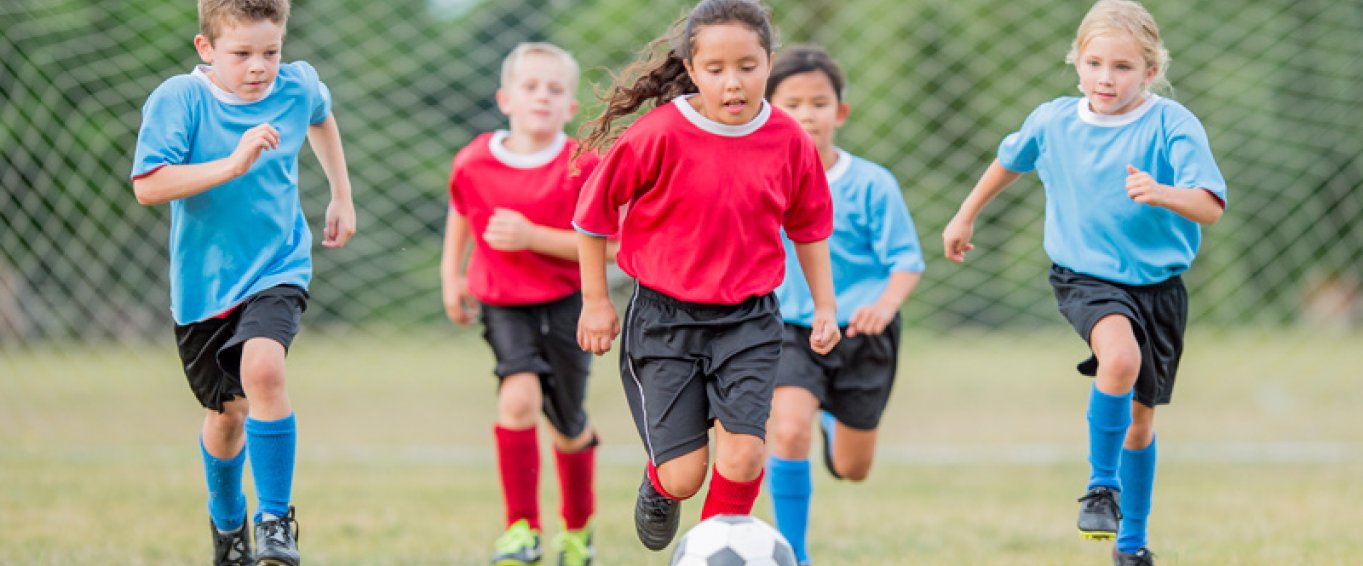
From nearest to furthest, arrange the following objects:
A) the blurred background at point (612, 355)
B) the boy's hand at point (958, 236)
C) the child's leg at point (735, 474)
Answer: the child's leg at point (735, 474) → the boy's hand at point (958, 236) → the blurred background at point (612, 355)

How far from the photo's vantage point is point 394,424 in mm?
11164

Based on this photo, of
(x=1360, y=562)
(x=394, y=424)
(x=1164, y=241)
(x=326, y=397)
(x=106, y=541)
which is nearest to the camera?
(x=1164, y=241)

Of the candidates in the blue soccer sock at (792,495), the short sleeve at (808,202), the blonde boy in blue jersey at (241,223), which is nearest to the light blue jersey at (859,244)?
the blue soccer sock at (792,495)

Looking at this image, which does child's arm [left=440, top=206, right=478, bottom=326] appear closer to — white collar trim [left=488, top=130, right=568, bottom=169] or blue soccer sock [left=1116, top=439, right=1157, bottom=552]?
white collar trim [left=488, top=130, right=568, bottom=169]

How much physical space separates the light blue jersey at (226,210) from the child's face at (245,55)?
40 millimetres

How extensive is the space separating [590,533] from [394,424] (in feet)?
20.6

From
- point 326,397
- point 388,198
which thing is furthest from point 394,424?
point 388,198

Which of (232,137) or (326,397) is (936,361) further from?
(232,137)

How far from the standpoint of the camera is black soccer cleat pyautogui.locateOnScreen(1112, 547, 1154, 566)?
4.21 m

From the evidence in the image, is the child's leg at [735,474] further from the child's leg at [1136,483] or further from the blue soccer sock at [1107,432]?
the child's leg at [1136,483]

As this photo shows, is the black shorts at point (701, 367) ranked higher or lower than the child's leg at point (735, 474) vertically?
higher

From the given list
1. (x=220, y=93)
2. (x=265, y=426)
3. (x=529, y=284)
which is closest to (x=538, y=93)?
(x=529, y=284)

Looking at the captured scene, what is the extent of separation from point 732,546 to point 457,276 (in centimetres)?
196

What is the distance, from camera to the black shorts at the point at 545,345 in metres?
4.92
